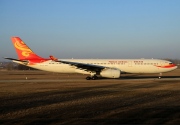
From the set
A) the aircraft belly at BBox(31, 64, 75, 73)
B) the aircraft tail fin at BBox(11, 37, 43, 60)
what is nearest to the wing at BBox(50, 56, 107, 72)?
the aircraft belly at BBox(31, 64, 75, 73)

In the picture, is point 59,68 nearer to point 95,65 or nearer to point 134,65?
point 95,65

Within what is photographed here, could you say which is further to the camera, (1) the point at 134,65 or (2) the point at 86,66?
(1) the point at 134,65

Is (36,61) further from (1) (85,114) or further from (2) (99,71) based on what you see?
(1) (85,114)

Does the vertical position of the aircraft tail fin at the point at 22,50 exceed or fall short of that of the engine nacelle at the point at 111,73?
it exceeds it

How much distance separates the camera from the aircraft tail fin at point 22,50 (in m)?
40.9

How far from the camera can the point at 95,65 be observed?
124ft

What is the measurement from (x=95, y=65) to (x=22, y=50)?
11.7 meters

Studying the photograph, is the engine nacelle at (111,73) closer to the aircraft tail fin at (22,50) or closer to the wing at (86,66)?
the wing at (86,66)

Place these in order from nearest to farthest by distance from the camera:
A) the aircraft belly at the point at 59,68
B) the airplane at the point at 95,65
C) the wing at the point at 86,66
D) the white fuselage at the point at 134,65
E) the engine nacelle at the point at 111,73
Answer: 1. the engine nacelle at the point at 111,73
2. the wing at the point at 86,66
3. the airplane at the point at 95,65
4. the white fuselage at the point at 134,65
5. the aircraft belly at the point at 59,68

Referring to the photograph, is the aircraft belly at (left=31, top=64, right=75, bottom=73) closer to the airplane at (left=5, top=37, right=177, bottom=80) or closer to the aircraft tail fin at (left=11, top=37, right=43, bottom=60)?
the airplane at (left=5, top=37, right=177, bottom=80)

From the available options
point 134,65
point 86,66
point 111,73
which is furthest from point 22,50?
point 134,65

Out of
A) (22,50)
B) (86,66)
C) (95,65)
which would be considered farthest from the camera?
(22,50)

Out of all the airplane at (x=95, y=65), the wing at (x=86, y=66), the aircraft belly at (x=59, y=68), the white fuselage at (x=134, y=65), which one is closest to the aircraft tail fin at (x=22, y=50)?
the airplane at (x=95, y=65)

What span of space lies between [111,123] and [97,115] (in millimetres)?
1922
